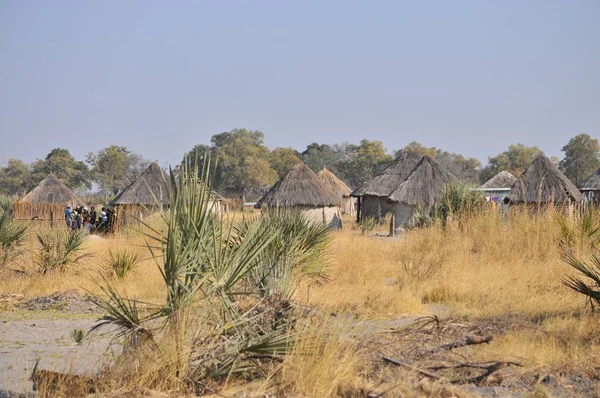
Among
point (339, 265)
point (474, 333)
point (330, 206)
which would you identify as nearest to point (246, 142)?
point (330, 206)

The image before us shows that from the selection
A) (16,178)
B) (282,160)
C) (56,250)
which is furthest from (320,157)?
(56,250)

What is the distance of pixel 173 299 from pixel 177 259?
351 millimetres

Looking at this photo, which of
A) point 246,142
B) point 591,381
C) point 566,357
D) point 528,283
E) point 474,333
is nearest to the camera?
point 591,381

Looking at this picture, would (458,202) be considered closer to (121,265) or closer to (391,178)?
(121,265)

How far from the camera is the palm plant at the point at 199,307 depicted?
6215mm

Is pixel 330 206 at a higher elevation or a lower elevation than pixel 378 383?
higher

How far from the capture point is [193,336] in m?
6.34

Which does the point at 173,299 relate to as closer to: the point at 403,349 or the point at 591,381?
the point at 403,349

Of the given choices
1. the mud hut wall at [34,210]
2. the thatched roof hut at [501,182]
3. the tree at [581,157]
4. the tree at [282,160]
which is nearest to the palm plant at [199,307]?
the mud hut wall at [34,210]

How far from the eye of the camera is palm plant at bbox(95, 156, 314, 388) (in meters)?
6.21

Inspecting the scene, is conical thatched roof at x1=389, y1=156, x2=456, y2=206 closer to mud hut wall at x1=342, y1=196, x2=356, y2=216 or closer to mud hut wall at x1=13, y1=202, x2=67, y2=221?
mud hut wall at x1=13, y1=202, x2=67, y2=221

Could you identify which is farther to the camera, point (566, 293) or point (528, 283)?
point (528, 283)

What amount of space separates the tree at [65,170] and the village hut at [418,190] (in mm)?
47610

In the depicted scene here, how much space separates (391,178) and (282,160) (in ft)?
146
